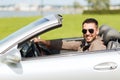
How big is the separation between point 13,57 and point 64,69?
0.60m

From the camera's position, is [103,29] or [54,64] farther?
[103,29]

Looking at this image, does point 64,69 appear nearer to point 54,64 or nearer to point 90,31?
point 54,64

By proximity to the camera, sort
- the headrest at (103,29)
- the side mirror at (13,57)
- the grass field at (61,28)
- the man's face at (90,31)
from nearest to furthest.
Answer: the side mirror at (13,57)
the man's face at (90,31)
the headrest at (103,29)
the grass field at (61,28)

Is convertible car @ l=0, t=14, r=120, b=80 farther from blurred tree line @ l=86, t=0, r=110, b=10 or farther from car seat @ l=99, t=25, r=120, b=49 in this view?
blurred tree line @ l=86, t=0, r=110, b=10

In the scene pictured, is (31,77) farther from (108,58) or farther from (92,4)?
(92,4)

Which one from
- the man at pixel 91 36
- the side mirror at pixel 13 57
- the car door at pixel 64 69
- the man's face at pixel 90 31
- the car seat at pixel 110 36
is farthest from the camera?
the car seat at pixel 110 36

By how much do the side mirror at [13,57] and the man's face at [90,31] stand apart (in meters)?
1.18

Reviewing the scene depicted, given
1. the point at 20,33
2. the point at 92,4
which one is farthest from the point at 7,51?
the point at 92,4

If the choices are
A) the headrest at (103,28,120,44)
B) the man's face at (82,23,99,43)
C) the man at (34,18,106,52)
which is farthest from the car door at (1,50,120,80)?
the headrest at (103,28,120,44)

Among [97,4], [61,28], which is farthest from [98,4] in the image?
[61,28]

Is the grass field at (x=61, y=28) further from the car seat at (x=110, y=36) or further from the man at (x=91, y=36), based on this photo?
the man at (x=91, y=36)

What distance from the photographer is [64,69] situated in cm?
429

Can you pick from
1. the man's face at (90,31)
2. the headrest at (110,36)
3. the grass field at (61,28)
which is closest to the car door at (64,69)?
the man's face at (90,31)

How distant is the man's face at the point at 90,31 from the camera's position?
5.05 m
